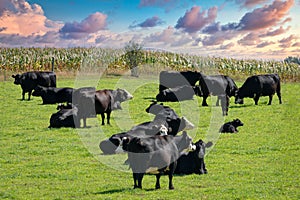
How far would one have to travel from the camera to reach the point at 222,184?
36.0ft

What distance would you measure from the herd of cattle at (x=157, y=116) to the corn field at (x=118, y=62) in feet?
58.2

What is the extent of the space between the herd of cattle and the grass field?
449 millimetres

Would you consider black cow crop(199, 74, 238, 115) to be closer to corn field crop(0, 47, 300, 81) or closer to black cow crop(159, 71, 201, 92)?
black cow crop(159, 71, 201, 92)

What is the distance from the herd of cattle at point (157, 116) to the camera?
32.8ft

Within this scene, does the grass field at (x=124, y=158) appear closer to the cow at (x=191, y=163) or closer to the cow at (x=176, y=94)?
the cow at (x=191, y=163)

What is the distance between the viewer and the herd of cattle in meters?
10.0

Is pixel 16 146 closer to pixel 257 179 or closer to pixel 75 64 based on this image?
pixel 257 179

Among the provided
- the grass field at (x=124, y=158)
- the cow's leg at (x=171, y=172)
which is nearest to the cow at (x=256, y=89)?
the grass field at (x=124, y=158)

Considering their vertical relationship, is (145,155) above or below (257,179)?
above

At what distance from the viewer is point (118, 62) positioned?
5206 cm

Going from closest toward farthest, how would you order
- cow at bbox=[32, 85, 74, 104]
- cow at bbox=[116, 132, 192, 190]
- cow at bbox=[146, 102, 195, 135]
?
1. cow at bbox=[116, 132, 192, 190]
2. cow at bbox=[146, 102, 195, 135]
3. cow at bbox=[32, 85, 74, 104]

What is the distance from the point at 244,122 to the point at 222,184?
10255 millimetres

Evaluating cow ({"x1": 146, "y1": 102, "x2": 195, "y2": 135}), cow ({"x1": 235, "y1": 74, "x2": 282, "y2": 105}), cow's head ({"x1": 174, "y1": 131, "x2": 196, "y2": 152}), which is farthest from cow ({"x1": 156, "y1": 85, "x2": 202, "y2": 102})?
cow's head ({"x1": 174, "y1": 131, "x2": 196, "y2": 152})

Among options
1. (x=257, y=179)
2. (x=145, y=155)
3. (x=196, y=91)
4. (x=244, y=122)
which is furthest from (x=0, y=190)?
(x=196, y=91)
